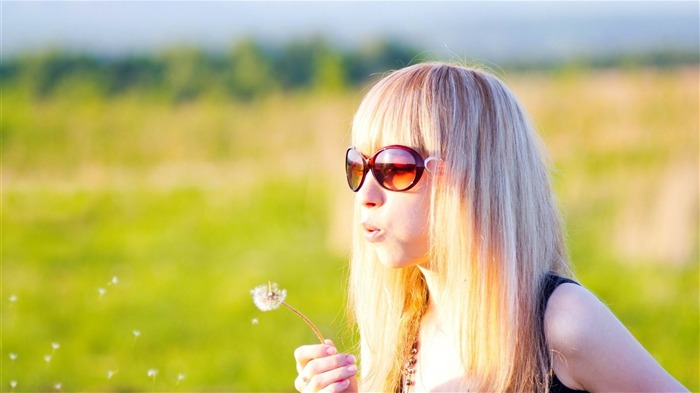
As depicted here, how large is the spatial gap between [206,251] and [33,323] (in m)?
2.00

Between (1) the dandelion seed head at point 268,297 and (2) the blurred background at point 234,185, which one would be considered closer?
(1) the dandelion seed head at point 268,297

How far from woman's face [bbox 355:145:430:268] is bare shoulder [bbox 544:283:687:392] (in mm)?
341

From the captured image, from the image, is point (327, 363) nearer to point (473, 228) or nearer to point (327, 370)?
point (327, 370)

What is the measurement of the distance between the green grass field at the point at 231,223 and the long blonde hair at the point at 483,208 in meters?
0.68

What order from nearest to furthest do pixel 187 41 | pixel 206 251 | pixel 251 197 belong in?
pixel 206 251, pixel 251 197, pixel 187 41

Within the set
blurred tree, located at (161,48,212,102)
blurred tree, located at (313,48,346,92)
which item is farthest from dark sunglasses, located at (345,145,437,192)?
blurred tree, located at (161,48,212,102)

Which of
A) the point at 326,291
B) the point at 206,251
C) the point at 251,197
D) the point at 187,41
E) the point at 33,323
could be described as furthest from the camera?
the point at 187,41

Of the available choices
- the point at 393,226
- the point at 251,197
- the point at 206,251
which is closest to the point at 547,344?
the point at 393,226

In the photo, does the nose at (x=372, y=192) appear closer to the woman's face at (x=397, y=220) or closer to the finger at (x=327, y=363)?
the woman's face at (x=397, y=220)

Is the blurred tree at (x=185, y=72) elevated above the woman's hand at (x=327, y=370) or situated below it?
above

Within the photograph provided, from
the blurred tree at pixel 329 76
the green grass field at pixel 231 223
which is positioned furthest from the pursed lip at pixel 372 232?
the blurred tree at pixel 329 76

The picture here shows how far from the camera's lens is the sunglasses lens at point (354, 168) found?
2072 millimetres

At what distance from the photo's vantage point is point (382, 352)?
235 centimetres

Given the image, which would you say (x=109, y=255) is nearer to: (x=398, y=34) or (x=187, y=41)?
(x=187, y=41)
